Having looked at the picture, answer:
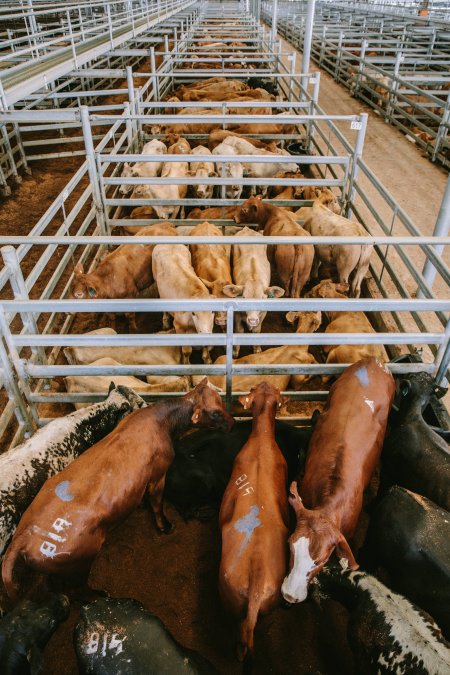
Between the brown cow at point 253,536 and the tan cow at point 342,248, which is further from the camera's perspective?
the tan cow at point 342,248

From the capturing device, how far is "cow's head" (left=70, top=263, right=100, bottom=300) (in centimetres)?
536

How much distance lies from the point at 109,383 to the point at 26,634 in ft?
7.18

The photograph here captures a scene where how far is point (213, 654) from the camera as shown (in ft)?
9.95

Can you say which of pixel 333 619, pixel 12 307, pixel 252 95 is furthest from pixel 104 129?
pixel 333 619

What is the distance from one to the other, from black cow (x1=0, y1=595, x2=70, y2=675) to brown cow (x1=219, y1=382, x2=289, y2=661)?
3.06ft

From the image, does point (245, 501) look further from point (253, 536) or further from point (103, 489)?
point (103, 489)

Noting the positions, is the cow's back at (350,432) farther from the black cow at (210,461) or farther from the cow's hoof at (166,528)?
the cow's hoof at (166,528)

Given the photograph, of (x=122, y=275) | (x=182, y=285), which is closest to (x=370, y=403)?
(x=182, y=285)

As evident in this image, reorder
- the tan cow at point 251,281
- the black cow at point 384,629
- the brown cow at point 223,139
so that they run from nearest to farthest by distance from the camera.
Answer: the black cow at point 384,629, the tan cow at point 251,281, the brown cow at point 223,139

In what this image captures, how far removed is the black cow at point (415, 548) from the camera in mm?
2816

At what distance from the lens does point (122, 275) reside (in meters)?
5.85

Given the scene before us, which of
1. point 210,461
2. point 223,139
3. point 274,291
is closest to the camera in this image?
point 210,461

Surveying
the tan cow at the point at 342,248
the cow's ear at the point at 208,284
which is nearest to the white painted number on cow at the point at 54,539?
the cow's ear at the point at 208,284

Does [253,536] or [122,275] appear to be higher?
[253,536]
